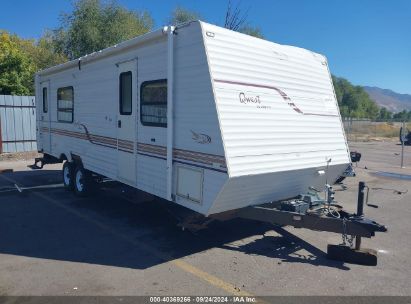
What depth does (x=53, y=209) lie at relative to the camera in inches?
325

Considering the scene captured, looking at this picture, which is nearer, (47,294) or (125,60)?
(47,294)

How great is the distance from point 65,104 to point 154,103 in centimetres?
448

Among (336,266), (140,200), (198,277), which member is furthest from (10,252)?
(336,266)

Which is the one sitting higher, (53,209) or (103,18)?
(103,18)

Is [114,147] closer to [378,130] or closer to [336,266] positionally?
[336,266]

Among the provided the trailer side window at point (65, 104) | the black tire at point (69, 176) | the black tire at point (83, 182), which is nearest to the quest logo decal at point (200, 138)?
the black tire at point (83, 182)

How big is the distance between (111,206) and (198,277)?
4.11m

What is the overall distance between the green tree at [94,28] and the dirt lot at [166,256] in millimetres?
21087

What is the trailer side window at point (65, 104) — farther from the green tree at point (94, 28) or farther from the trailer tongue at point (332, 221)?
the green tree at point (94, 28)

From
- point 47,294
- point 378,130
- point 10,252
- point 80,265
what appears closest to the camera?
point 47,294

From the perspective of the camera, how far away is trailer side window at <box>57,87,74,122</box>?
9531 mm

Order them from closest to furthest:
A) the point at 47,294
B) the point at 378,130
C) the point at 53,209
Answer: the point at 47,294 → the point at 53,209 → the point at 378,130

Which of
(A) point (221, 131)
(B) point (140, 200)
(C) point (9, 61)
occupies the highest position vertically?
(C) point (9, 61)

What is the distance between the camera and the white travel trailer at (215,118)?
17.2 feet
